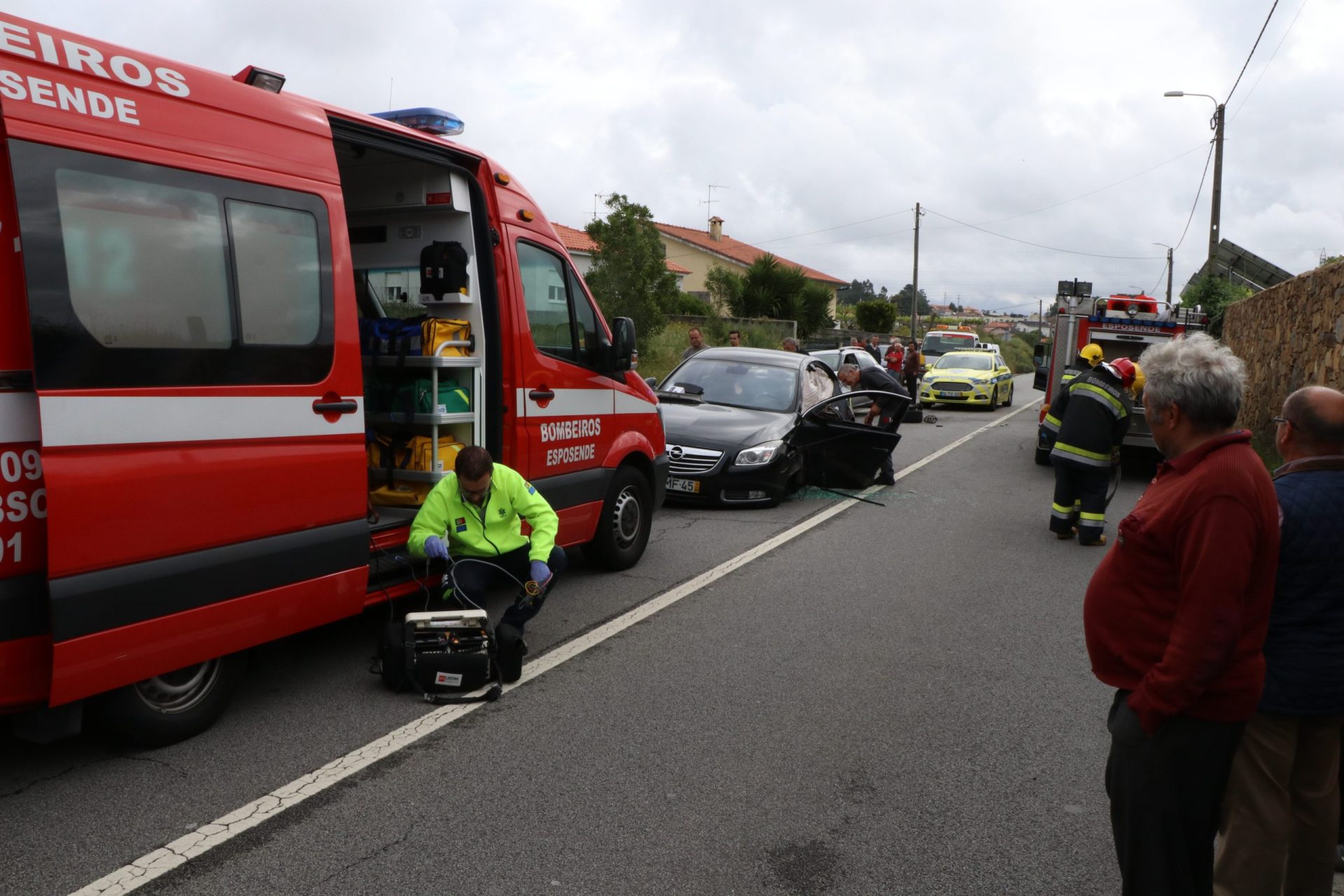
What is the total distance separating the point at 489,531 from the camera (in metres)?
5.47

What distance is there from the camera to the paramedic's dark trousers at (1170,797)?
2596 mm

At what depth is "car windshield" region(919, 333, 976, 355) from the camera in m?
33.1

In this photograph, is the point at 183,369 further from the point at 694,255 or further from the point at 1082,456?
the point at 694,255

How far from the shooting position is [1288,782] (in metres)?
2.86

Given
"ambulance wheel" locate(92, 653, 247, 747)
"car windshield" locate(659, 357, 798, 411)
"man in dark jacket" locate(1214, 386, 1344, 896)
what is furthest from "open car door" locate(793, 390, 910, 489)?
"man in dark jacket" locate(1214, 386, 1344, 896)

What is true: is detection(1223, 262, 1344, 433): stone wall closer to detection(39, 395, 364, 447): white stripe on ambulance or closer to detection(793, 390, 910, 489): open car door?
detection(793, 390, 910, 489): open car door

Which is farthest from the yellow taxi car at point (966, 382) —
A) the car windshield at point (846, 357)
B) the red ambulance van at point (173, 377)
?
the red ambulance van at point (173, 377)

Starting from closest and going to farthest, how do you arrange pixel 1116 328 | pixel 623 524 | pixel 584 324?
pixel 584 324, pixel 623 524, pixel 1116 328

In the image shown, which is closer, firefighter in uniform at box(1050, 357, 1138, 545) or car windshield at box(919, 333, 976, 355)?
firefighter in uniform at box(1050, 357, 1138, 545)

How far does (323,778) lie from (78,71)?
8.88 ft

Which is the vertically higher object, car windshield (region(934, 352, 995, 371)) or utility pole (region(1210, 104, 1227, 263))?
utility pole (region(1210, 104, 1227, 263))

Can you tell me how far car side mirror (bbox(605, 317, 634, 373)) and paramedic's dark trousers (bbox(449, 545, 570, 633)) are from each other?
197cm

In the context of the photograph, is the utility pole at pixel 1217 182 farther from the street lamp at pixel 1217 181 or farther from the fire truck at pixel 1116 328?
the fire truck at pixel 1116 328

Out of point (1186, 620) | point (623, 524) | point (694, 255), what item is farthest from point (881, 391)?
point (694, 255)
